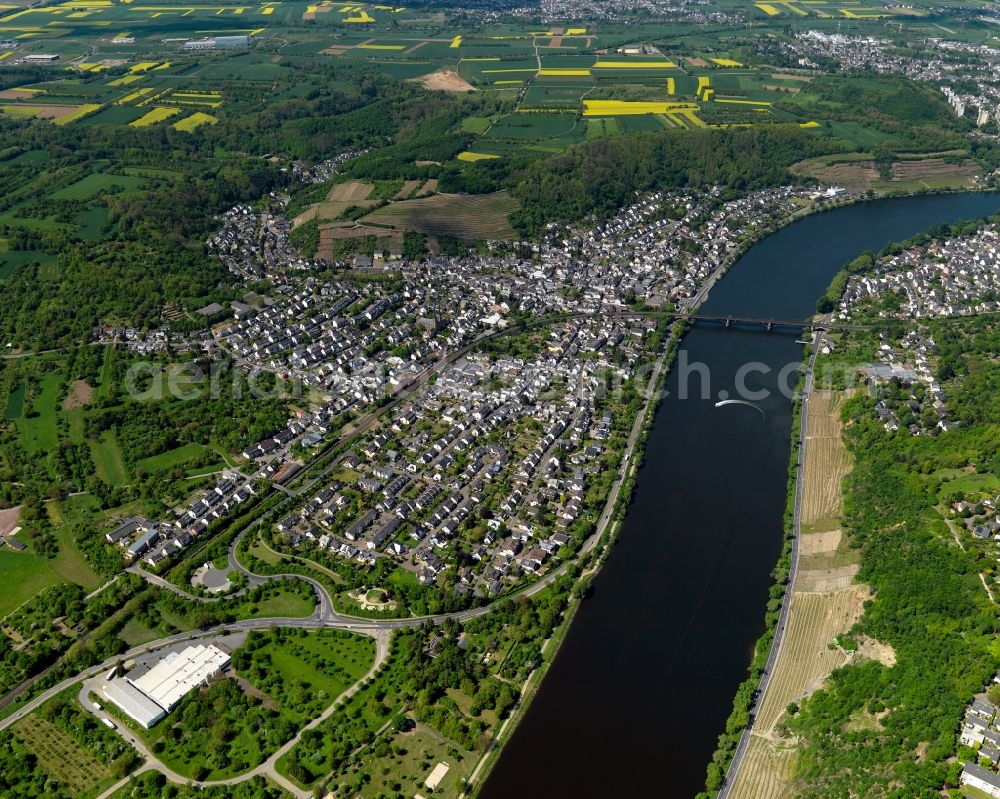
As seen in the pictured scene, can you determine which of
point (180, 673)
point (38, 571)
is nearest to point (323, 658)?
point (180, 673)

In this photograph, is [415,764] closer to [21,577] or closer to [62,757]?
[62,757]

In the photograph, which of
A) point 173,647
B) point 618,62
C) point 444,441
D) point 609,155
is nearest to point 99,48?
point 618,62

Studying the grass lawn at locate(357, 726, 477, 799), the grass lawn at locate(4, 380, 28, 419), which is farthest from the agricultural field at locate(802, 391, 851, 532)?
the grass lawn at locate(4, 380, 28, 419)

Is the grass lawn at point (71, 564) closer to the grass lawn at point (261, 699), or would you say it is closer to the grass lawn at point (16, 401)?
the grass lawn at point (261, 699)

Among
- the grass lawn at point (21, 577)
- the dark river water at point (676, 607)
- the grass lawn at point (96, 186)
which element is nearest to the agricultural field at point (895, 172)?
the dark river water at point (676, 607)

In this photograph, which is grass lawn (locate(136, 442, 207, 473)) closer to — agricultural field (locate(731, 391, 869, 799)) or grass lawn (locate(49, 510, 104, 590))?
grass lawn (locate(49, 510, 104, 590))
